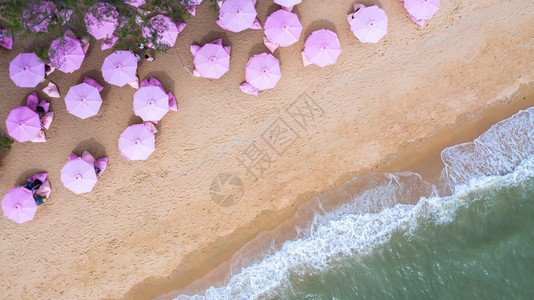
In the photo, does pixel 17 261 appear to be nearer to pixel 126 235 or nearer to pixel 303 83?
pixel 126 235

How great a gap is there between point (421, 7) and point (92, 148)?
10166 millimetres

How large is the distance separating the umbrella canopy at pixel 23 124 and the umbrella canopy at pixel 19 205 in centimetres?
144

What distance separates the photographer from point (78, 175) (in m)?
8.72

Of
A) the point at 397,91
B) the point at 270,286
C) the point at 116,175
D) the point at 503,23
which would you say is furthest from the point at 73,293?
the point at 503,23

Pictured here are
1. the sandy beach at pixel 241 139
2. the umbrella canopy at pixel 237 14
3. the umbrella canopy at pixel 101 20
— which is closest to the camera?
the umbrella canopy at pixel 101 20

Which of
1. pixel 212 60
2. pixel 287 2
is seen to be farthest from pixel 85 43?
pixel 287 2

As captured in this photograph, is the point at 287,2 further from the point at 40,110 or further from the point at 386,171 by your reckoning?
the point at 40,110

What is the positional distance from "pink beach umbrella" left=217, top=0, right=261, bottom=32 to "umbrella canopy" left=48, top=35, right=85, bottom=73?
13.0 ft

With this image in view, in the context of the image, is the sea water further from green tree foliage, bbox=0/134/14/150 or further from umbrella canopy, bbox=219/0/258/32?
green tree foliage, bbox=0/134/14/150

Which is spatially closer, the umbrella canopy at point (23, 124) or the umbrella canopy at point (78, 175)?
the umbrella canopy at point (23, 124)

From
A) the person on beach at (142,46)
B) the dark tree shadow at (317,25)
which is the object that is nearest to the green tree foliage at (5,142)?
the person on beach at (142,46)

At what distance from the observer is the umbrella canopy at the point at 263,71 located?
349 inches

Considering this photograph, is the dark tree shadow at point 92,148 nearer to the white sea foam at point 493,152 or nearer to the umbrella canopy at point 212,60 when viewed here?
the umbrella canopy at point 212,60

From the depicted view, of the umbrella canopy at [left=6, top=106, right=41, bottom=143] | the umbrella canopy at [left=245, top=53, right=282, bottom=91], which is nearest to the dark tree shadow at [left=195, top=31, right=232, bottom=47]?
the umbrella canopy at [left=245, top=53, right=282, bottom=91]
